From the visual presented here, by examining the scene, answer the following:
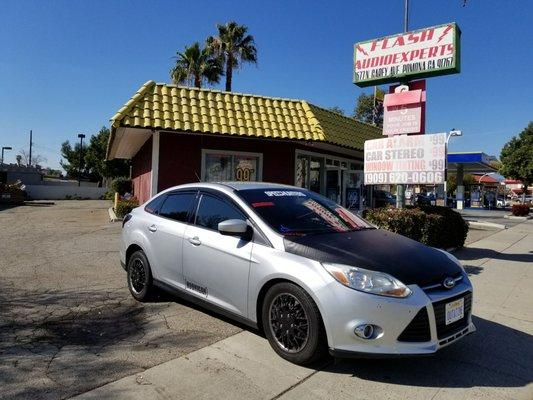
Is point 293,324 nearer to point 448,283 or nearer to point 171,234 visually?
point 448,283

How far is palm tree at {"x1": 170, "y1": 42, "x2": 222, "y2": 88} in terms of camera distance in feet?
108

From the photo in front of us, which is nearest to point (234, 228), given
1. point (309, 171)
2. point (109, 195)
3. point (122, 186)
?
point (309, 171)

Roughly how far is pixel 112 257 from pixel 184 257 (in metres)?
4.42

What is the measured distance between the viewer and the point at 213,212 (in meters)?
4.89

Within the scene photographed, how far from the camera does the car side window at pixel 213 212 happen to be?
467cm

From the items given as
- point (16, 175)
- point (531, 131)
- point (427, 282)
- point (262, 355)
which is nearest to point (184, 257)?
point (262, 355)

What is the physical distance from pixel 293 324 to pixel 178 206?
228 cm

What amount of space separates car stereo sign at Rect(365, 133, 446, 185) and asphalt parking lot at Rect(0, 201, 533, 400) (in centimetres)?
337

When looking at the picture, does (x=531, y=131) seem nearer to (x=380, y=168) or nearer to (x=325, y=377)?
(x=380, y=168)

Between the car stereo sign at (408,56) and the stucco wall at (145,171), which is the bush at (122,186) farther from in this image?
the car stereo sign at (408,56)

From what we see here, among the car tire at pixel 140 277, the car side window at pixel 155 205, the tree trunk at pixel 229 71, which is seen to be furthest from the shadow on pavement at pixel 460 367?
the tree trunk at pixel 229 71

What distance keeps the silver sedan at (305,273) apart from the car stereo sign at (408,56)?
6349 millimetres

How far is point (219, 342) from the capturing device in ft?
14.5

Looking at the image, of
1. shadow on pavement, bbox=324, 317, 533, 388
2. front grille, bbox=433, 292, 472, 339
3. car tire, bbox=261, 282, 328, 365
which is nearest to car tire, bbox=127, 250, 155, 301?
car tire, bbox=261, 282, 328, 365
